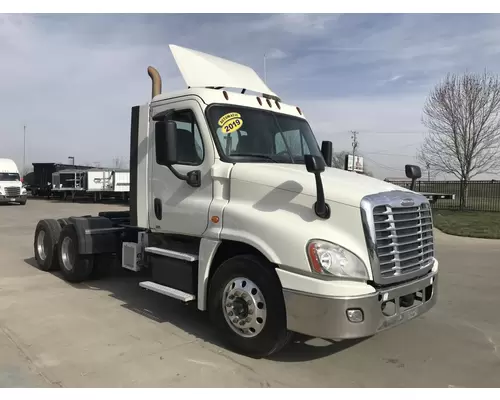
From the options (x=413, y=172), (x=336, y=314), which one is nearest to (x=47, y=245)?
(x=336, y=314)

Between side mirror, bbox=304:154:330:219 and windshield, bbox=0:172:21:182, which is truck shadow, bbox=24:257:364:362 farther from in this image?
windshield, bbox=0:172:21:182

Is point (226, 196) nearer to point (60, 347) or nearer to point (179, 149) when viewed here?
point (179, 149)

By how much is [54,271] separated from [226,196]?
494 centimetres

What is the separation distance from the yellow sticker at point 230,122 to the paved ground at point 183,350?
2.26m

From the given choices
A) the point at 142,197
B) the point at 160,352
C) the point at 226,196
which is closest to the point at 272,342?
the point at 160,352

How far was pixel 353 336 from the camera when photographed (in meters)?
3.81

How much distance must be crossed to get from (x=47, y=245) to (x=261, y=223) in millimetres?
5267

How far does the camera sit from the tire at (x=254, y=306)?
4.12m

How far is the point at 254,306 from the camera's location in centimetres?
425

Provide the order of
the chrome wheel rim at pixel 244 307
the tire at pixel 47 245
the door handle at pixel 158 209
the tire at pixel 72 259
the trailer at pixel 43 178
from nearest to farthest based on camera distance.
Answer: the chrome wheel rim at pixel 244 307
the door handle at pixel 158 209
the tire at pixel 72 259
the tire at pixel 47 245
the trailer at pixel 43 178

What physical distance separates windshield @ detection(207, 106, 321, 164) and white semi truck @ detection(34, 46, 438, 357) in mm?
15

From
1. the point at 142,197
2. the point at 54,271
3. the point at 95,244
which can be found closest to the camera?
the point at 142,197

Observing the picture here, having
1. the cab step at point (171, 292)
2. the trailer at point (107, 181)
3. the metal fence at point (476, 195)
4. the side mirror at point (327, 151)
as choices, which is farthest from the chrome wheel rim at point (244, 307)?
the trailer at point (107, 181)

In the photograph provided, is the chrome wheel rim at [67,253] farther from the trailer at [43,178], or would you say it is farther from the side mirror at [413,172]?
the trailer at [43,178]
